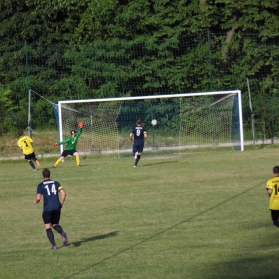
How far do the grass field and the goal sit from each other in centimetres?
640

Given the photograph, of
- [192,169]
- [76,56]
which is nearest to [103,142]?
[76,56]

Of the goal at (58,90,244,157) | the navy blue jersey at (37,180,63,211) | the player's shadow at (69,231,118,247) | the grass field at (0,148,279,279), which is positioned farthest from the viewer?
the goal at (58,90,244,157)

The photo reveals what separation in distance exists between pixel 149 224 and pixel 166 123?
20.2 metres

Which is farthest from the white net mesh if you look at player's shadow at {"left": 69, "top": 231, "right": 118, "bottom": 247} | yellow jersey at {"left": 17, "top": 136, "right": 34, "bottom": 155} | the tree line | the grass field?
player's shadow at {"left": 69, "top": 231, "right": 118, "bottom": 247}

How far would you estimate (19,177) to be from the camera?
27.0m

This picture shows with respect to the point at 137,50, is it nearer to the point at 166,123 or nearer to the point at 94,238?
the point at 166,123

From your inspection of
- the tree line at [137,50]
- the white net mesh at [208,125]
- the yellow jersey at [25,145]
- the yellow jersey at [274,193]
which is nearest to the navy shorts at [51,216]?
the yellow jersey at [274,193]

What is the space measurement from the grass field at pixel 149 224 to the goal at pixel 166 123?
21.0 ft

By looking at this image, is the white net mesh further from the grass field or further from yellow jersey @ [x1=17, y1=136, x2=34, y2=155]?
yellow jersey @ [x1=17, y1=136, x2=34, y2=155]

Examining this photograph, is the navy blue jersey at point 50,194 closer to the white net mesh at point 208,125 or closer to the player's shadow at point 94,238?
the player's shadow at point 94,238

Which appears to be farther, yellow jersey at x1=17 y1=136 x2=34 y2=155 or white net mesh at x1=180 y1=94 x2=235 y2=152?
white net mesh at x1=180 y1=94 x2=235 y2=152

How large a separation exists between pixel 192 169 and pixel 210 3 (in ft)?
60.4

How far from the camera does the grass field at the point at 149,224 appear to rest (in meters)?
12.5

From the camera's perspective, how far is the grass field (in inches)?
493
